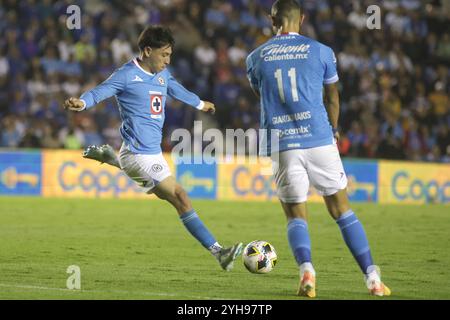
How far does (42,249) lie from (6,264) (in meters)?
1.58

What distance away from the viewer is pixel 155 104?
31.6 ft

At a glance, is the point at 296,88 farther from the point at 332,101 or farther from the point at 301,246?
the point at 301,246

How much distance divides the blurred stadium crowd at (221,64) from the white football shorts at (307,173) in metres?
14.0

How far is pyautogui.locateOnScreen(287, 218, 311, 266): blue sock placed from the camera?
770 centimetres

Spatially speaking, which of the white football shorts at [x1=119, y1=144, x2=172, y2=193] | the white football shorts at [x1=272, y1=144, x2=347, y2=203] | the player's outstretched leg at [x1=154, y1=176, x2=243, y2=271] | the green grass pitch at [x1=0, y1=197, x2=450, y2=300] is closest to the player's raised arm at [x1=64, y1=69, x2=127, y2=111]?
the white football shorts at [x1=119, y1=144, x2=172, y2=193]

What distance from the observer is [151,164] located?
31.2 feet

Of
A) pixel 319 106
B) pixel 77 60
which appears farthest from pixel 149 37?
pixel 77 60

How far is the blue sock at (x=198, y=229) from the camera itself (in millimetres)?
9508

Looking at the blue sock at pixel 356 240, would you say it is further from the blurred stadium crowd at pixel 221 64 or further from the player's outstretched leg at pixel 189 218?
the blurred stadium crowd at pixel 221 64

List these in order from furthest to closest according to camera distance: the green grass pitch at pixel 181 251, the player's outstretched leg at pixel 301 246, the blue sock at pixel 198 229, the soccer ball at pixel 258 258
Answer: the blue sock at pixel 198 229 → the soccer ball at pixel 258 258 → the green grass pitch at pixel 181 251 → the player's outstretched leg at pixel 301 246

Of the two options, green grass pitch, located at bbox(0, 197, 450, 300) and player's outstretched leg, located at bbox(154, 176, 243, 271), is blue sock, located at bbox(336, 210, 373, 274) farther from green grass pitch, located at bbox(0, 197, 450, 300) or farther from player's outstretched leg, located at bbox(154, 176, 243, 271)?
player's outstretched leg, located at bbox(154, 176, 243, 271)

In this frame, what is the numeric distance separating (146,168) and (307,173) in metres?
2.23

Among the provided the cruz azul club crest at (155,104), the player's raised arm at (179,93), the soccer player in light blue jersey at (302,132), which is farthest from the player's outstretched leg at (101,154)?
the soccer player in light blue jersey at (302,132)

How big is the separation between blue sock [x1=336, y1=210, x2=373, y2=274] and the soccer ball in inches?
58.0
